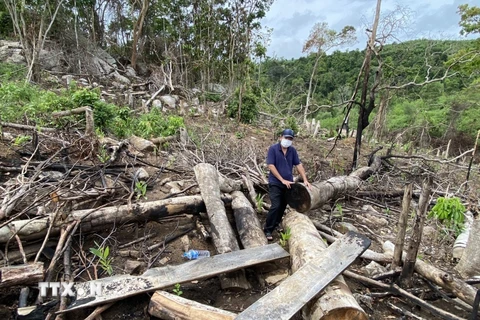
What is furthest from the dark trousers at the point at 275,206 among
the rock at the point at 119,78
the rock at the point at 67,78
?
the rock at the point at 119,78

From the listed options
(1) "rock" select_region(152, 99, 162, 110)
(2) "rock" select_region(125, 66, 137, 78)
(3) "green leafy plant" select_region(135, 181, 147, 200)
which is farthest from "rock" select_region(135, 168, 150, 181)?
(2) "rock" select_region(125, 66, 137, 78)

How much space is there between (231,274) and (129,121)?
6.45 m

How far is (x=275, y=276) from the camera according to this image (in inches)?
123

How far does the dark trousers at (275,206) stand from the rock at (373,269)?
1240 millimetres

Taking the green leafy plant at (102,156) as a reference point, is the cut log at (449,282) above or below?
below

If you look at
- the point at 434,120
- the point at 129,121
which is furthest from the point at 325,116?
the point at 129,121

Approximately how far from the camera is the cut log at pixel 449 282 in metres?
2.59

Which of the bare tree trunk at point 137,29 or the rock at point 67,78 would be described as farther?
the bare tree trunk at point 137,29

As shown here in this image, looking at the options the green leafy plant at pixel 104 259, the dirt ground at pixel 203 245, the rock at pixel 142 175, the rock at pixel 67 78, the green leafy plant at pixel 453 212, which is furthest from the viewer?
the rock at pixel 67 78

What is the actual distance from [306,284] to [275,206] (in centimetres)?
159

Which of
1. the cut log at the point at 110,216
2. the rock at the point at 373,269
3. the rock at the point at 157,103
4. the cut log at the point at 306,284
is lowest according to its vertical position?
the rock at the point at 373,269

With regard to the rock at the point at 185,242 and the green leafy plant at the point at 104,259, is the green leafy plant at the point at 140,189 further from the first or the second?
the green leafy plant at the point at 104,259

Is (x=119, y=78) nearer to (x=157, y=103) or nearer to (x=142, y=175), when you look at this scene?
(x=157, y=103)

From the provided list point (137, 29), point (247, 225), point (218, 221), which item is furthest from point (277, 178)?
point (137, 29)
